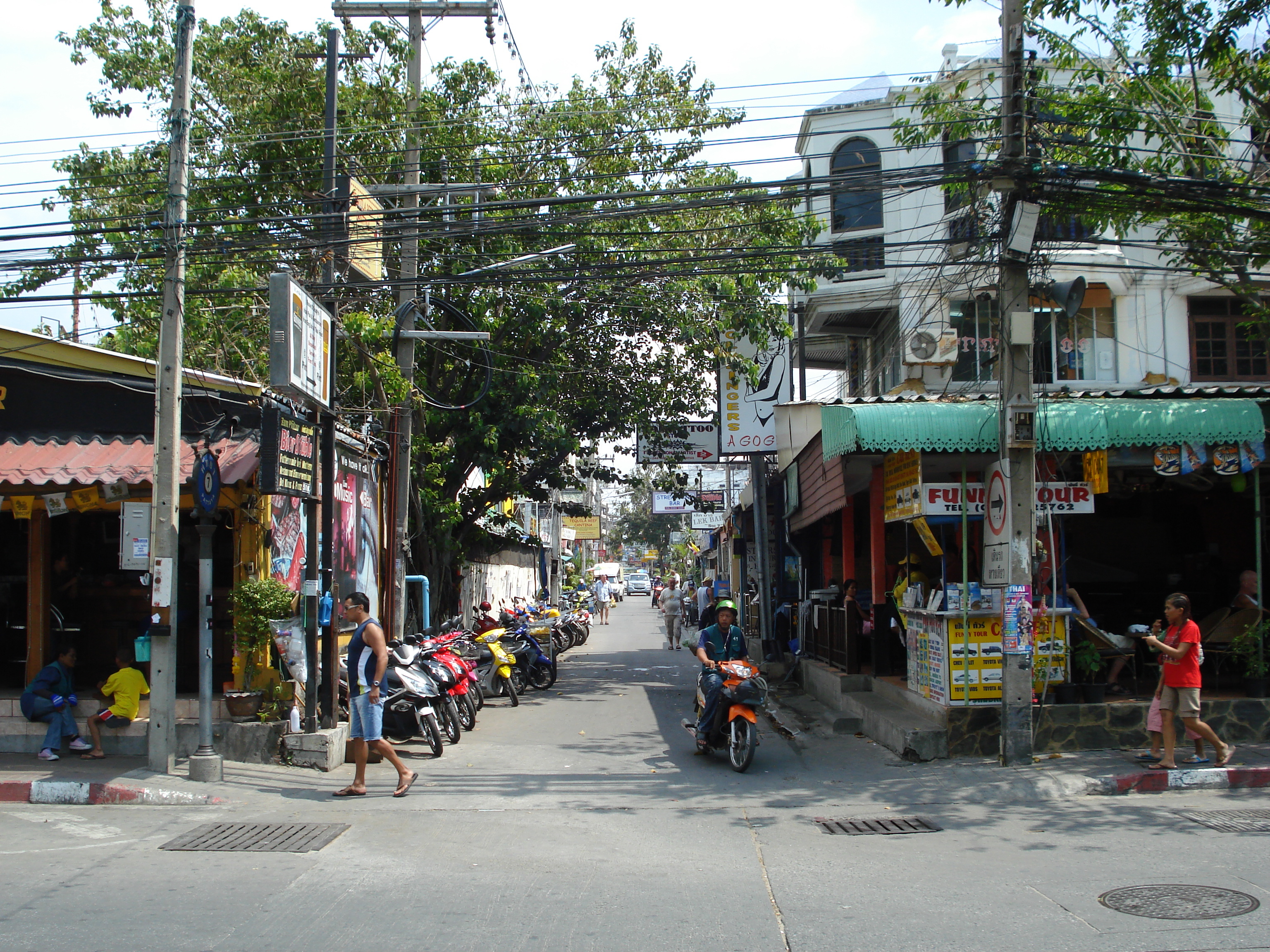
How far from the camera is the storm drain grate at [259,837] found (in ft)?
23.5

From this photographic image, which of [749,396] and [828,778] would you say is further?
[749,396]

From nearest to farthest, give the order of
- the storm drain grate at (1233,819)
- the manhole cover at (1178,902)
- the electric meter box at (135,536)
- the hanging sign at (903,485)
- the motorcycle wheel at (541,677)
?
1. the manhole cover at (1178,902)
2. the storm drain grate at (1233,819)
3. the electric meter box at (135,536)
4. the hanging sign at (903,485)
5. the motorcycle wheel at (541,677)

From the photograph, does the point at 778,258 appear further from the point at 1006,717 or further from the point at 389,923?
the point at 389,923

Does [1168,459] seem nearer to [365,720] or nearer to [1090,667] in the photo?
[1090,667]

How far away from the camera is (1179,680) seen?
8.91 meters

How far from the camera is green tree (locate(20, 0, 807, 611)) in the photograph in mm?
16859

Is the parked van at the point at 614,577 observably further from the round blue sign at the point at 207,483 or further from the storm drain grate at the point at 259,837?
the storm drain grate at the point at 259,837

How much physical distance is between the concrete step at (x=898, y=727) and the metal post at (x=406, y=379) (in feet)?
20.1

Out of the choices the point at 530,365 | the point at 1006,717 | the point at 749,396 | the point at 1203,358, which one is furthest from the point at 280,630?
the point at 1203,358

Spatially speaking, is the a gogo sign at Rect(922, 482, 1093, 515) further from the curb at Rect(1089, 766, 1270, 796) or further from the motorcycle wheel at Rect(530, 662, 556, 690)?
the motorcycle wheel at Rect(530, 662, 556, 690)

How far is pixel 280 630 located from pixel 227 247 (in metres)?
5.90

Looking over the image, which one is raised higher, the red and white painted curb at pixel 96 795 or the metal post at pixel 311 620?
the metal post at pixel 311 620

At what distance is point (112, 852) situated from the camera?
7.07 meters

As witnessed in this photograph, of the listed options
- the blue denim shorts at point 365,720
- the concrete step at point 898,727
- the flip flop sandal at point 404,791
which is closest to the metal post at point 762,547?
the concrete step at point 898,727
